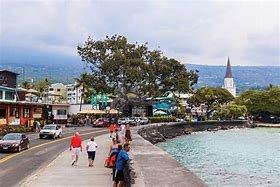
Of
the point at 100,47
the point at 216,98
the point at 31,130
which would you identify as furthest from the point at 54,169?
the point at 216,98

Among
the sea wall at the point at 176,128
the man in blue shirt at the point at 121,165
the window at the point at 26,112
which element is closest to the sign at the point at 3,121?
the window at the point at 26,112

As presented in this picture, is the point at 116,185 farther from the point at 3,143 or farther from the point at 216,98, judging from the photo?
the point at 216,98

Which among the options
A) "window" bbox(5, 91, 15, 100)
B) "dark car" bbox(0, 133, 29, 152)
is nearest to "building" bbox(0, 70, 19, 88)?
"window" bbox(5, 91, 15, 100)

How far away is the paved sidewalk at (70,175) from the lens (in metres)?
20.6

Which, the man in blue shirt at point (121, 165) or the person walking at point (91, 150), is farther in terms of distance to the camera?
the person walking at point (91, 150)

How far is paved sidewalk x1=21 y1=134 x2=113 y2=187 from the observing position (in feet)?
67.6

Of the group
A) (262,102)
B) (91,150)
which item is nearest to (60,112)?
(262,102)

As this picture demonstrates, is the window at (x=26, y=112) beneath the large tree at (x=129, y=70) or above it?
beneath

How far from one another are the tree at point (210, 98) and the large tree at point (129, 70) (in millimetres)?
39368

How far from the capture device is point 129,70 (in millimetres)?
80062

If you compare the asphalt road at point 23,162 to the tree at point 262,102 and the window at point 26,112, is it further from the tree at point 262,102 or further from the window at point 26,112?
the tree at point 262,102

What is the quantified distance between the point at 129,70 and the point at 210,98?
5478cm

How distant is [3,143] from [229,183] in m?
14.8

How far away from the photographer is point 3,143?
111 feet
